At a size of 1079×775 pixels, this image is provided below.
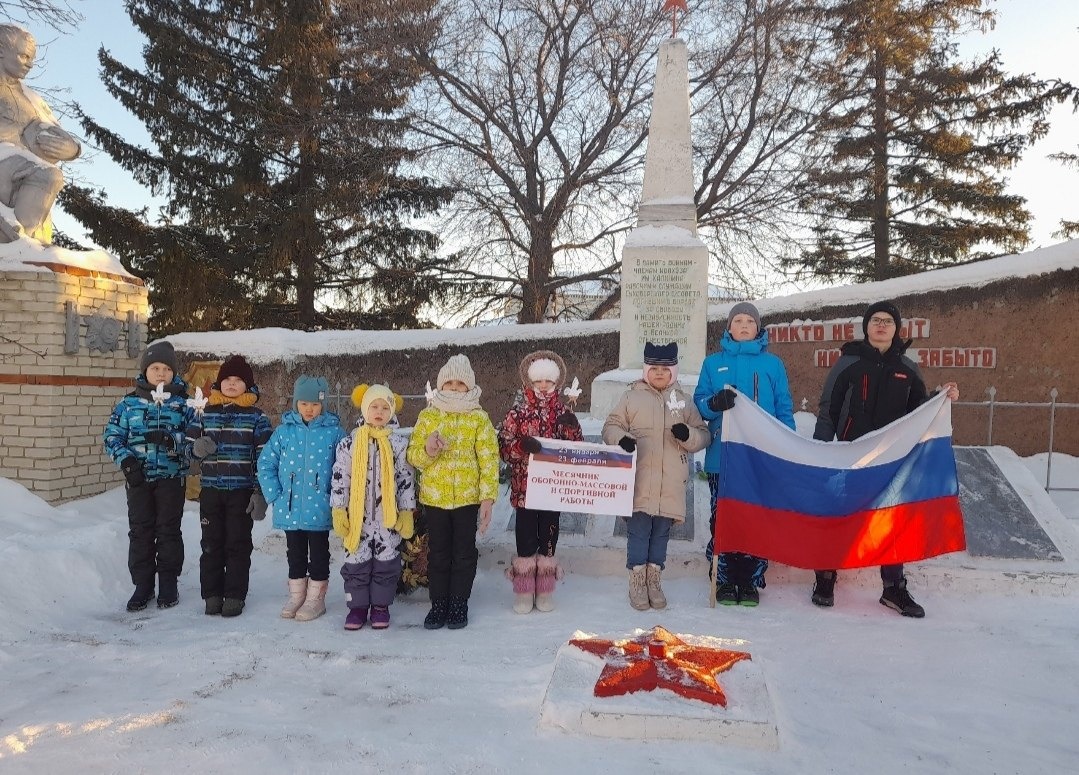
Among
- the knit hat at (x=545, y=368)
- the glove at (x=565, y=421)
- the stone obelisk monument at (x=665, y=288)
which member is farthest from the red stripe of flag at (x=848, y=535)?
the stone obelisk monument at (x=665, y=288)

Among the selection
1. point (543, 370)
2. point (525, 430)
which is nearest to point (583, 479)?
point (525, 430)

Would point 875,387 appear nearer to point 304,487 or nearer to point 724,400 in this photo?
point 724,400

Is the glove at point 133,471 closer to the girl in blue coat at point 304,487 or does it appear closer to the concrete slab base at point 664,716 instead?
the girl in blue coat at point 304,487

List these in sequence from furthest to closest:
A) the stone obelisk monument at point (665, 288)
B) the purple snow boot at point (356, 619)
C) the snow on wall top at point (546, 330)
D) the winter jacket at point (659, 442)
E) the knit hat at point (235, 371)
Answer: the snow on wall top at point (546, 330), the stone obelisk monument at point (665, 288), the knit hat at point (235, 371), the winter jacket at point (659, 442), the purple snow boot at point (356, 619)

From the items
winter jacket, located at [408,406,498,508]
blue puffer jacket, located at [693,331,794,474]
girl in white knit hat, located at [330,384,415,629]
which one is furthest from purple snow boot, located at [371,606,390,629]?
blue puffer jacket, located at [693,331,794,474]

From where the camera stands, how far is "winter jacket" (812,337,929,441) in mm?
4457

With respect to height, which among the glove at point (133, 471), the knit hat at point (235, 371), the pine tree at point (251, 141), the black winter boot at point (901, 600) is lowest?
the black winter boot at point (901, 600)

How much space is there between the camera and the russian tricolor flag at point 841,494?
4301 millimetres

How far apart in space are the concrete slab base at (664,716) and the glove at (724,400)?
1.84 meters

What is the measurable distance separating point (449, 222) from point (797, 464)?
14.4 m

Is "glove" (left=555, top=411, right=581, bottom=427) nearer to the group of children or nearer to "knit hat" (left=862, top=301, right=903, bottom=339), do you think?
the group of children

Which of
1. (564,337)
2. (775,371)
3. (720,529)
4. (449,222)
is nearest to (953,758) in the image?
(720,529)

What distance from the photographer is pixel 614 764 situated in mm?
2459

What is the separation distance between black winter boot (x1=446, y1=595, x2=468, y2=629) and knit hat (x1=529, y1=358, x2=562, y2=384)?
140 centimetres
